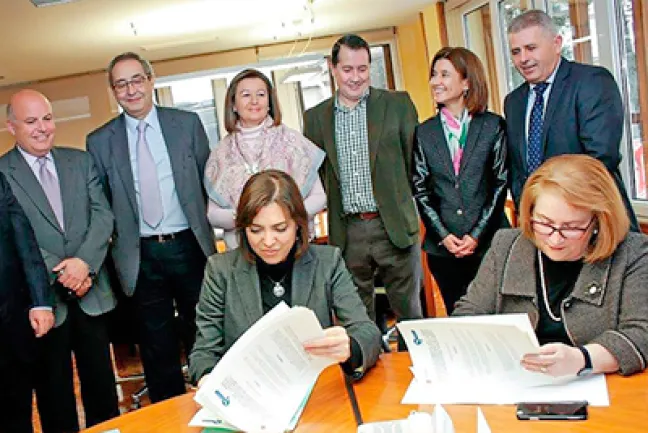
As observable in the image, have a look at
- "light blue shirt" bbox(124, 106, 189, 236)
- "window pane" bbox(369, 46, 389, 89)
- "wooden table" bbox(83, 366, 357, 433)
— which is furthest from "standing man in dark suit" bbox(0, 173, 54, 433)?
"window pane" bbox(369, 46, 389, 89)

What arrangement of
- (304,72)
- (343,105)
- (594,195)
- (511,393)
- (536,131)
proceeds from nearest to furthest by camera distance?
(511,393)
(594,195)
(536,131)
(343,105)
(304,72)

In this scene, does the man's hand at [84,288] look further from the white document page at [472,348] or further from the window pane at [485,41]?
the window pane at [485,41]

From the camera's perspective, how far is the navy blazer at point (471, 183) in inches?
104

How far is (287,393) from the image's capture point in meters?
1.51

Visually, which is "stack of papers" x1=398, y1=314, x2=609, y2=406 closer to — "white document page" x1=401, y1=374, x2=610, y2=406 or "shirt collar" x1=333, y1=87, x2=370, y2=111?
"white document page" x1=401, y1=374, x2=610, y2=406

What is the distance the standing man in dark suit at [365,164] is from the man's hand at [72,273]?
3.44 feet

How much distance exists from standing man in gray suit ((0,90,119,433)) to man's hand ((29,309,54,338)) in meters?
0.14

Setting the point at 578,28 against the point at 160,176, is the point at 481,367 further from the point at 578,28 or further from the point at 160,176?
the point at 578,28

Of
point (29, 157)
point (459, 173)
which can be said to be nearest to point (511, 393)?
point (459, 173)

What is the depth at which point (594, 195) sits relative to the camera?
1.60 metres

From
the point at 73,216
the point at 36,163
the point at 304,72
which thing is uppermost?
the point at 304,72

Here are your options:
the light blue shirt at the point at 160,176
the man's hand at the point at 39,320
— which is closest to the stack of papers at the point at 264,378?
the man's hand at the point at 39,320

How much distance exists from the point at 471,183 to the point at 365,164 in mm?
487

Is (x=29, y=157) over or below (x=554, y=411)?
over
